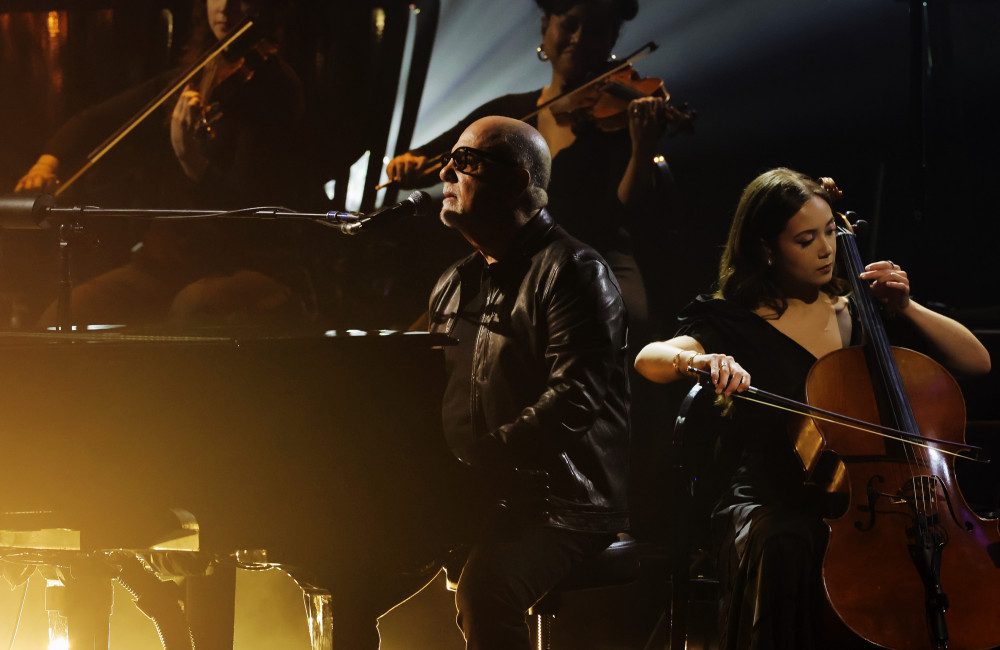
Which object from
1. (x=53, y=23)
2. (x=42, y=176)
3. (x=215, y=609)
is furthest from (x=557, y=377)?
(x=53, y=23)

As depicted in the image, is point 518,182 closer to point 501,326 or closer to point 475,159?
point 475,159

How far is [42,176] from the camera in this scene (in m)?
3.69

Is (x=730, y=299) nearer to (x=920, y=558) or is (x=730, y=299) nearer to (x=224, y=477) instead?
(x=920, y=558)

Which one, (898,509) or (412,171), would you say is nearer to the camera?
(898,509)

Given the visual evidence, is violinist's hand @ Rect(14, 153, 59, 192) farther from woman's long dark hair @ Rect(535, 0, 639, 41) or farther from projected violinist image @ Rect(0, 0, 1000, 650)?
woman's long dark hair @ Rect(535, 0, 639, 41)

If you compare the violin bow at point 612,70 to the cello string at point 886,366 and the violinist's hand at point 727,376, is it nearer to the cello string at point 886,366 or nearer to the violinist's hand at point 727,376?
the cello string at point 886,366

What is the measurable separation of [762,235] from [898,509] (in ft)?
2.36

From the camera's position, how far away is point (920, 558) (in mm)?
1687

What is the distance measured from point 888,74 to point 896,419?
61.2 inches

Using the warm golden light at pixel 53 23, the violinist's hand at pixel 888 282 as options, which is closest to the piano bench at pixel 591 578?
the violinist's hand at pixel 888 282

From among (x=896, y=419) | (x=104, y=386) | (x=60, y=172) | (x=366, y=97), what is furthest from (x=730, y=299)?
(x=60, y=172)

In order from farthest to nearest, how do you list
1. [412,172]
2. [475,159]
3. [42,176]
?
[42,176] < [412,172] < [475,159]

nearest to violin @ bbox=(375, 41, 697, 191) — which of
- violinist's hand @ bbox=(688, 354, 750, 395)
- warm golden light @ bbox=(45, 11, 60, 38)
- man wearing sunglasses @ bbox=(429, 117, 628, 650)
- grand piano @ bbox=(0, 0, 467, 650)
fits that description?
man wearing sunglasses @ bbox=(429, 117, 628, 650)

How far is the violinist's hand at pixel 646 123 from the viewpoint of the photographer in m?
2.92
